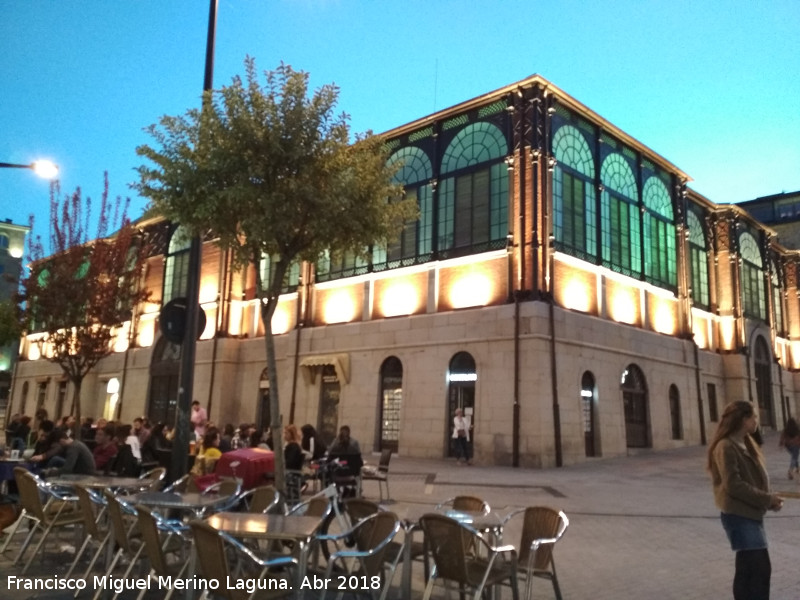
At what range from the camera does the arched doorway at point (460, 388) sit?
20.8 meters

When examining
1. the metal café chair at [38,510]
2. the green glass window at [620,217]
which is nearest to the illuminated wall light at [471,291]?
the green glass window at [620,217]

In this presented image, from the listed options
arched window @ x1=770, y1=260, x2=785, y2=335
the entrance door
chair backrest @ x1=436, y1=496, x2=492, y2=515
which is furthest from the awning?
arched window @ x1=770, y1=260, x2=785, y2=335

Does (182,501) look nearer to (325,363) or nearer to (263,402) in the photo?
(325,363)

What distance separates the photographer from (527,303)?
781 inches

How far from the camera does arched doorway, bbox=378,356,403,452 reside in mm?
22531

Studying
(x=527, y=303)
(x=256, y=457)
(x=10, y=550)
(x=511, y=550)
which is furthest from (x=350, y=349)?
(x=511, y=550)

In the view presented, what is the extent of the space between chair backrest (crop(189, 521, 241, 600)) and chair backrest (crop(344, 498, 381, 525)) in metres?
1.63

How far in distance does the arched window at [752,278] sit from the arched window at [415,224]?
61.9 ft

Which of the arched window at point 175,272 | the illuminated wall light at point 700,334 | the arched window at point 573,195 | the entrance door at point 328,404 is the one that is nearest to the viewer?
the arched window at point 573,195

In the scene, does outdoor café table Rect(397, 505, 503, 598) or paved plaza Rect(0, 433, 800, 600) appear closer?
outdoor café table Rect(397, 505, 503, 598)

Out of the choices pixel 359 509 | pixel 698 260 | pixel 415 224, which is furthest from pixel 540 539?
pixel 698 260

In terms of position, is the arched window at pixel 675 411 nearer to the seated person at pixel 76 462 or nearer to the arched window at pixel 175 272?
the seated person at pixel 76 462

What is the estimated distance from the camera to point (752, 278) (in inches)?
1369

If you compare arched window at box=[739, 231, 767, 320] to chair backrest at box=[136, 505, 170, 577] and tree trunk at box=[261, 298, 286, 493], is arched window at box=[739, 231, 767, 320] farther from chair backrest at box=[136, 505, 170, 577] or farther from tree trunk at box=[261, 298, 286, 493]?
chair backrest at box=[136, 505, 170, 577]
